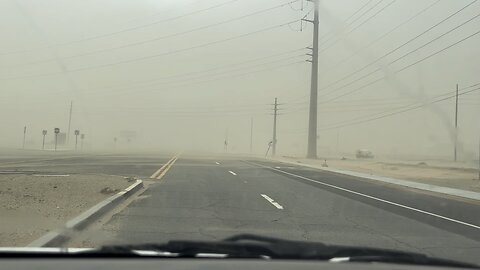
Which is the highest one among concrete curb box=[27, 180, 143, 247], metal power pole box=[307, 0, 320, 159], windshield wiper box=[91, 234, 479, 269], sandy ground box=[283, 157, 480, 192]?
metal power pole box=[307, 0, 320, 159]

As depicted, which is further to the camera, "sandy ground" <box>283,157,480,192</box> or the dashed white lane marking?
"sandy ground" <box>283,157,480,192</box>

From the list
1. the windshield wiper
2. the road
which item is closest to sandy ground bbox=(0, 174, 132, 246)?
the road

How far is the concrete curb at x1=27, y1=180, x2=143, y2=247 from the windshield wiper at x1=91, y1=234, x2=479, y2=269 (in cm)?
310

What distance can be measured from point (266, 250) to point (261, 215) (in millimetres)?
6965

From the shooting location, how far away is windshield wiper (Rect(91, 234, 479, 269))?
4695 millimetres

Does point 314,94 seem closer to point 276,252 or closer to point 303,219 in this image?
point 303,219

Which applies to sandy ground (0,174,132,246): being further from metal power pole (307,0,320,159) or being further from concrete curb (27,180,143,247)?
metal power pole (307,0,320,159)

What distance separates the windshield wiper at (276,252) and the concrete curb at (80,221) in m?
3.10

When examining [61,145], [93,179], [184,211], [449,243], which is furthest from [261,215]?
[61,145]

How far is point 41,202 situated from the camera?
12.7 m

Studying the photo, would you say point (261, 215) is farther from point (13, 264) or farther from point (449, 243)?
point (13, 264)

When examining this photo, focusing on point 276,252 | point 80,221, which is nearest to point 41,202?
point 80,221

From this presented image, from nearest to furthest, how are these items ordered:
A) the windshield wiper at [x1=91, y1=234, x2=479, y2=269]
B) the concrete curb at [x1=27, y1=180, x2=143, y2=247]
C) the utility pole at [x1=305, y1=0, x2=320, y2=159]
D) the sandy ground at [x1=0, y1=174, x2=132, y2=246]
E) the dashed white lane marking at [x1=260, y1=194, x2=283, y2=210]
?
the windshield wiper at [x1=91, y1=234, x2=479, y2=269] → the concrete curb at [x1=27, y1=180, x2=143, y2=247] → the sandy ground at [x1=0, y1=174, x2=132, y2=246] → the dashed white lane marking at [x1=260, y1=194, x2=283, y2=210] → the utility pole at [x1=305, y1=0, x2=320, y2=159]

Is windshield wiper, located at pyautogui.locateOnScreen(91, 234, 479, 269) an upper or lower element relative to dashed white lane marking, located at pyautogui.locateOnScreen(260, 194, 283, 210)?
upper
